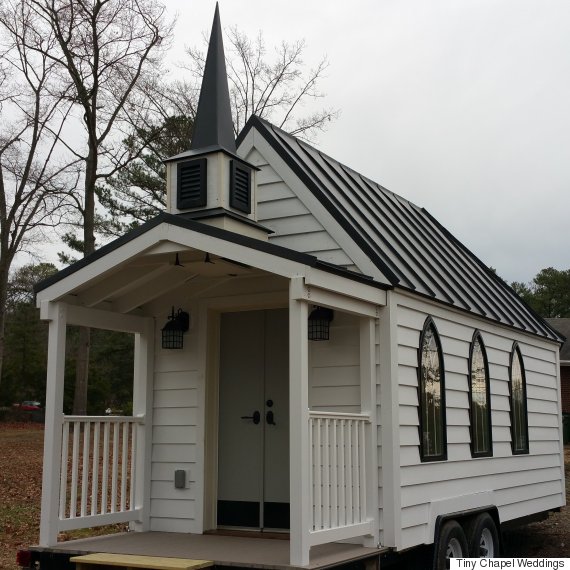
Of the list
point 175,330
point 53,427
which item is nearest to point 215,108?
point 175,330

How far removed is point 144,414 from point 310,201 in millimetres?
2691

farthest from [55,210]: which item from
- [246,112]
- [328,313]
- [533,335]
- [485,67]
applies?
[328,313]

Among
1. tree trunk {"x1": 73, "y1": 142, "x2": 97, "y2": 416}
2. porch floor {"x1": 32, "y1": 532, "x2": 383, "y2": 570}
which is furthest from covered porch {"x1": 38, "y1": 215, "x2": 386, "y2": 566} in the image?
tree trunk {"x1": 73, "y1": 142, "x2": 97, "y2": 416}

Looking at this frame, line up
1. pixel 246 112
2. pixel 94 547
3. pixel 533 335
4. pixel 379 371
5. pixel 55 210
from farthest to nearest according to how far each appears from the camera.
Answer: pixel 246 112 → pixel 55 210 → pixel 533 335 → pixel 379 371 → pixel 94 547

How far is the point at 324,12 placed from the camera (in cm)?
1526

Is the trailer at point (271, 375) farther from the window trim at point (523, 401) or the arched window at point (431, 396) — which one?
the window trim at point (523, 401)

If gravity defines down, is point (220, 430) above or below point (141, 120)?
below

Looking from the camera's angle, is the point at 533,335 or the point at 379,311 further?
the point at 533,335

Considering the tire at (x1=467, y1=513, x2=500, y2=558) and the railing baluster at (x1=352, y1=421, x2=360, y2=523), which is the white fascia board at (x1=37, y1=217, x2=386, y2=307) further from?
the tire at (x1=467, y1=513, x2=500, y2=558)

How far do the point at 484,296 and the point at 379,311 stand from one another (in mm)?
3427

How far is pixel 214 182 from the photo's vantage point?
7.55 m

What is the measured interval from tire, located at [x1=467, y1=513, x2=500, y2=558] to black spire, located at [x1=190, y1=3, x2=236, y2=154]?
452 centimetres

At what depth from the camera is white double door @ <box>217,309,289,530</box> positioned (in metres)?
7.99

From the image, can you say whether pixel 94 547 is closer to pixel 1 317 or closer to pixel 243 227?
pixel 243 227
